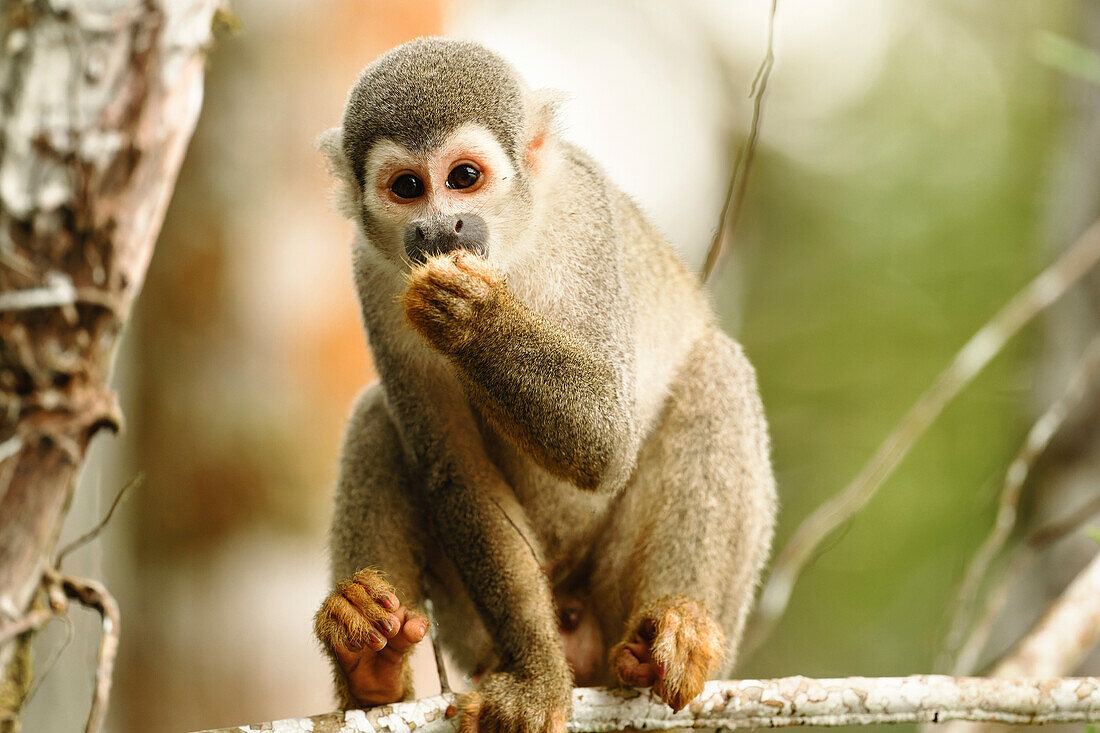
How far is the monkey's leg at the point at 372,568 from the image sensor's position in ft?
8.64

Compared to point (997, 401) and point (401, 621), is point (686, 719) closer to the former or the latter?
point (401, 621)

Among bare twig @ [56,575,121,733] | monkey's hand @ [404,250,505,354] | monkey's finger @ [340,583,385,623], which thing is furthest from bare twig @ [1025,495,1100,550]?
bare twig @ [56,575,121,733]

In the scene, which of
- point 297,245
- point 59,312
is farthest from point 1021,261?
point 59,312

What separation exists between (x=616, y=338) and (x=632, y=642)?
3.11 feet

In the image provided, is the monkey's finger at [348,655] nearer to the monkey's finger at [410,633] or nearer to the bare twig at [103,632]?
the monkey's finger at [410,633]

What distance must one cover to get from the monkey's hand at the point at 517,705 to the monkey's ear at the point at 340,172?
5.09 ft

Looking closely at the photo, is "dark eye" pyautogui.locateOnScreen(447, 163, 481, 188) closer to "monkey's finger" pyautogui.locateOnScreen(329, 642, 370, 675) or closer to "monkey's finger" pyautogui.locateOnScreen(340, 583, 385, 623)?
"monkey's finger" pyautogui.locateOnScreen(340, 583, 385, 623)

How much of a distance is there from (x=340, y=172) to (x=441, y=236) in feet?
2.13

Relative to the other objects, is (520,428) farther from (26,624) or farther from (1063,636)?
(1063,636)

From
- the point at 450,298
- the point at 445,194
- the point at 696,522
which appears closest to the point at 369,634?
the point at 450,298

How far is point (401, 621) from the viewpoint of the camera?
263 cm

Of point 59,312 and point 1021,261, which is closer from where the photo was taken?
point 59,312

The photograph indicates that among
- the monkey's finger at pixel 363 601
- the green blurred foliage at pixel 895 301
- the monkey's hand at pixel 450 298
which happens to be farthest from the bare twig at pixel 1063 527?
the green blurred foliage at pixel 895 301

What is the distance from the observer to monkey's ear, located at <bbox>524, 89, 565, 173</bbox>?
10.3 ft
